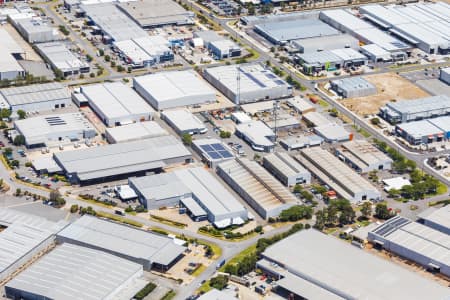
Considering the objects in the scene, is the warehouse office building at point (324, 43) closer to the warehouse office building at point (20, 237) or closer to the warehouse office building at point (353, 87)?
the warehouse office building at point (353, 87)

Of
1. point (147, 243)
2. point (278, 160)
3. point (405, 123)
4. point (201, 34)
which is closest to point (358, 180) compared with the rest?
point (278, 160)

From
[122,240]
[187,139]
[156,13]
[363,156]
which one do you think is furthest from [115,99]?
[156,13]

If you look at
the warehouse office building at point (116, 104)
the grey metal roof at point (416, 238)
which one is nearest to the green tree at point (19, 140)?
the warehouse office building at point (116, 104)

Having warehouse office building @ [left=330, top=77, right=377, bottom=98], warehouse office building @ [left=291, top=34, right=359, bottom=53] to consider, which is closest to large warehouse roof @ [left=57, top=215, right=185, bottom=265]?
warehouse office building @ [left=330, top=77, right=377, bottom=98]

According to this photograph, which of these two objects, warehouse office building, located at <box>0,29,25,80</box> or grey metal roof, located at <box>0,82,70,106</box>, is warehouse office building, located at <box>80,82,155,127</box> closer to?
grey metal roof, located at <box>0,82,70,106</box>

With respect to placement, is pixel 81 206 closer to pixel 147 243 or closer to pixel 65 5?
pixel 147 243
